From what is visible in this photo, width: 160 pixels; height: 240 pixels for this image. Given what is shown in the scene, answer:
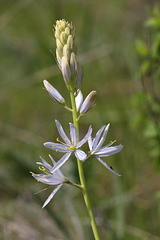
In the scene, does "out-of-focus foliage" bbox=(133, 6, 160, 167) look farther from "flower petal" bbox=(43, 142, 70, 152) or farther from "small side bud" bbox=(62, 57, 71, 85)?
"flower petal" bbox=(43, 142, 70, 152)

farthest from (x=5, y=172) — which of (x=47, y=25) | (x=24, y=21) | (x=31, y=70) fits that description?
(x=24, y=21)

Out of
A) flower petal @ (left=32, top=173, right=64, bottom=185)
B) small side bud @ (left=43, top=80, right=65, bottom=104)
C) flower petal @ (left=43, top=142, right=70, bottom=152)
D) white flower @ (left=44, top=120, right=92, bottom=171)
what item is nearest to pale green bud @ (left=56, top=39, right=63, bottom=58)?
small side bud @ (left=43, top=80, right=65, bottom=104)

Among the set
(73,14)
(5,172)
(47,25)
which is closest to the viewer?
(5,172)

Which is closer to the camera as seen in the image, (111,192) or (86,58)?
(111,192)

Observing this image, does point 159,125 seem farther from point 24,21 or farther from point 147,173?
point 24,21

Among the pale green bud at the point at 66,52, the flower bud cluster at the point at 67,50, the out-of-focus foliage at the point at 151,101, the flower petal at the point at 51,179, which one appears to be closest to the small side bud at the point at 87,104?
Answer: the flower bud cluster at the point at 67,50

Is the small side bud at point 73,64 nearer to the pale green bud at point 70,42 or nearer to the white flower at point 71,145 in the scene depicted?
the pale green bud at point 70,42
